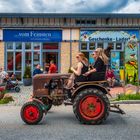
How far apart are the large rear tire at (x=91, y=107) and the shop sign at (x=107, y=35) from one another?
16.4 metres

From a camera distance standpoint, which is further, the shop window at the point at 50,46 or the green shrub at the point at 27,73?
the shop window at the point at 50,46

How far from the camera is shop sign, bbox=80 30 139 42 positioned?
26.2 m

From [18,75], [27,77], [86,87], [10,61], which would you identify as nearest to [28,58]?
[10,61]

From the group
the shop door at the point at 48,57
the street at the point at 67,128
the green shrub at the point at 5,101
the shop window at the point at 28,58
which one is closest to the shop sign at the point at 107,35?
the shop door at the point at 48,57

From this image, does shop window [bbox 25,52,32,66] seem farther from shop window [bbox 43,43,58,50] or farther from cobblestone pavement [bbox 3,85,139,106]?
cobblestone pavement [bbox 3,85,139,106]

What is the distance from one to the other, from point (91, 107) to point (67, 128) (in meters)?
1.03

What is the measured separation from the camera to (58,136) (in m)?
8.36

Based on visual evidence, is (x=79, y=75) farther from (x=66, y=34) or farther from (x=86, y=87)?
(x=66, y=34)

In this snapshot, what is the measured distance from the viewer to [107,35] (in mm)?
26250

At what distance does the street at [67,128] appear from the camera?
833cm

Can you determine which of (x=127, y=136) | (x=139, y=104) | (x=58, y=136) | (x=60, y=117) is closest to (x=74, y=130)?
(x=58, y=136)

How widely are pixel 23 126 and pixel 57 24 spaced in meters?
17.1

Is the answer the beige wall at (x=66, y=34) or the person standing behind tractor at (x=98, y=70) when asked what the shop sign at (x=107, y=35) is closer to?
the beige wall at (x=66, y=34)

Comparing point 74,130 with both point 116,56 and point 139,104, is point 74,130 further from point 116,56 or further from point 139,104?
point 116,56
